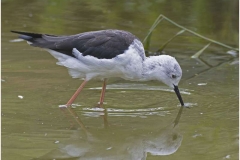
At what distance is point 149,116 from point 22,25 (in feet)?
19.7

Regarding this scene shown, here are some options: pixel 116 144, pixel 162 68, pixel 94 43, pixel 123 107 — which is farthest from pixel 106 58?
pixel 116 144

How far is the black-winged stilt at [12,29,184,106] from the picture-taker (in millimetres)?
8406

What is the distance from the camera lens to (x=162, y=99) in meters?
8.99

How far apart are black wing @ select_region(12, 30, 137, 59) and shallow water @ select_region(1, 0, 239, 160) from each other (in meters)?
0.71

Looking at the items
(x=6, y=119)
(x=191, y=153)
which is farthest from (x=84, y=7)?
(x=191, y=153)

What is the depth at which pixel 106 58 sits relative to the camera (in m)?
8.43

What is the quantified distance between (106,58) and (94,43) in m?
0.28

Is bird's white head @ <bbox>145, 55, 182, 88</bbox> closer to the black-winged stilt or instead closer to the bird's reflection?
the black-winged stilt

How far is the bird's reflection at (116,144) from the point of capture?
6766mm

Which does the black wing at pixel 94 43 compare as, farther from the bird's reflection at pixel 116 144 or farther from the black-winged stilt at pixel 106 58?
the bird's reflection at pixel 116 144

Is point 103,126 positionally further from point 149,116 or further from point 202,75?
point 202,75

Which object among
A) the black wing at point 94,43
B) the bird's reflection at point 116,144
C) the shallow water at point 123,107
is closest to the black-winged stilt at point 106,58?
the black wing at point 94,43

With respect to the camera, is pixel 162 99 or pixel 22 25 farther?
pixel 22 25

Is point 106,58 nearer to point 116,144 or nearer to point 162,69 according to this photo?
point 162,69
